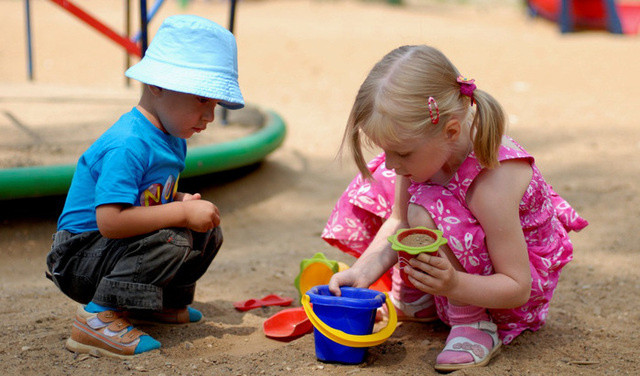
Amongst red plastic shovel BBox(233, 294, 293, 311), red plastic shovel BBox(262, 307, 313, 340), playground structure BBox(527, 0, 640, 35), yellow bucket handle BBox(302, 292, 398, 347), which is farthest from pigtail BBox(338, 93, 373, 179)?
playground structure BBox(527, 0, 640, 35)

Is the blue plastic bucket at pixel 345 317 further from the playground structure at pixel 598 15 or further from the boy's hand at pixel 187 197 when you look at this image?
the playground structure at pixel 598 15

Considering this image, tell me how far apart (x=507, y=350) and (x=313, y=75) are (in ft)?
15.5

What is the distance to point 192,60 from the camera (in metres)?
1.94

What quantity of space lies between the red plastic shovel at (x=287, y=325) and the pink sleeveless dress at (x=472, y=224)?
0.28m

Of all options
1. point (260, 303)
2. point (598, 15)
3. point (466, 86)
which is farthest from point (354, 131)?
point (598, 15)

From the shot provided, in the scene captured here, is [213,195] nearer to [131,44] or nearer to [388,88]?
[131,44]

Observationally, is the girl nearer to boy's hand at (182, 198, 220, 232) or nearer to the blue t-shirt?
boy's hand at (182, 198, 220, 232)

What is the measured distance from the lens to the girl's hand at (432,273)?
175cm

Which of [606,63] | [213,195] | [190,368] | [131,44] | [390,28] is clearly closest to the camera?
[190,368]

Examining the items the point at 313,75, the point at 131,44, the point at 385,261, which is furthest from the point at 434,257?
the point at 313,75

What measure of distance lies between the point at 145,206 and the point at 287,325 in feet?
1.86

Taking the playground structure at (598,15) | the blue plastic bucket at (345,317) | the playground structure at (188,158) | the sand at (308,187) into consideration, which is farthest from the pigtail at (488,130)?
the playground structure at (598,15)

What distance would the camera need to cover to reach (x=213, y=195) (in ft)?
11.8

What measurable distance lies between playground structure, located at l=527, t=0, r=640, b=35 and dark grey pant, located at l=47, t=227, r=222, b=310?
8.64 meters
